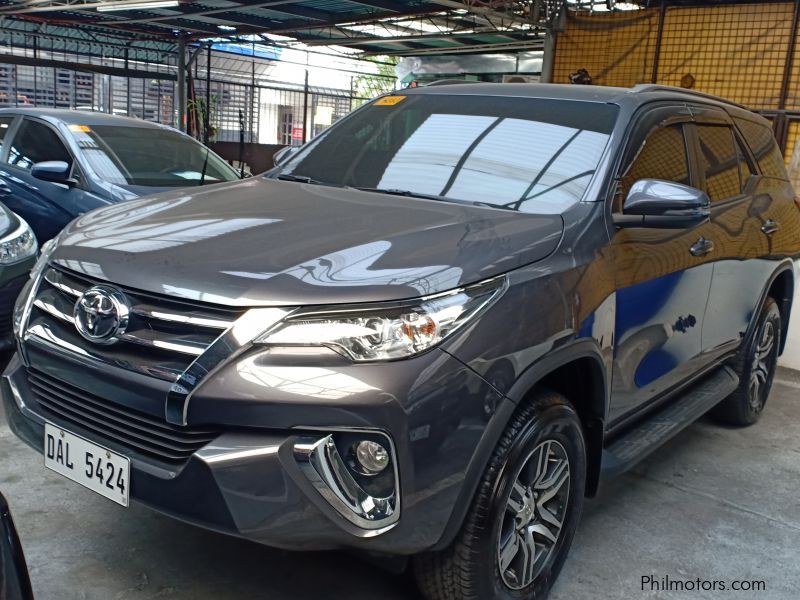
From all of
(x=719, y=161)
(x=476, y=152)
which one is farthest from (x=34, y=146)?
(x=719, y=161)

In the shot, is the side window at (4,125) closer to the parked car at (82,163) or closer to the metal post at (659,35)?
the parked car at (82,163)

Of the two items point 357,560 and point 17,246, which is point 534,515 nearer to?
point 357,560

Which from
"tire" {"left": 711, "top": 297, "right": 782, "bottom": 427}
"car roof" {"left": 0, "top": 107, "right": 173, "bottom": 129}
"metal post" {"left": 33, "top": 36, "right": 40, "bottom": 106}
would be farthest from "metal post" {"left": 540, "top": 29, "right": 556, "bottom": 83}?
"metal post" {"left": 33, "top": 36, "right": 40, "bottom": 106}

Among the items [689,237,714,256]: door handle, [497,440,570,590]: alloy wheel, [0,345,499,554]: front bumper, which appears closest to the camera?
[0,345,499,554]: front bumper

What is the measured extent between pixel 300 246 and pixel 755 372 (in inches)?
127

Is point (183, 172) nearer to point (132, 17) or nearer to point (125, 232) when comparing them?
point (125, 232)

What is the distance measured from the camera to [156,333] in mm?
2182

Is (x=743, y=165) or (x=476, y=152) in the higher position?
(x=476, y=152)

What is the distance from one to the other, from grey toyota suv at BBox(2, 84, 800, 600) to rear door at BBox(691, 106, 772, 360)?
0.94 ft

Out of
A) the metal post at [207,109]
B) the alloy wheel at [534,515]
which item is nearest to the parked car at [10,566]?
the alloy wheel at [534,515]

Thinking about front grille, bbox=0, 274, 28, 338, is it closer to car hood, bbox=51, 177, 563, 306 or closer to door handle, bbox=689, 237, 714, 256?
car hood, bbox=51, 177, 563, 306

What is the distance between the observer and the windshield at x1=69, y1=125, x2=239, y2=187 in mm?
6312

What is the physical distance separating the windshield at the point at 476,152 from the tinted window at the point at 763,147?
154cm

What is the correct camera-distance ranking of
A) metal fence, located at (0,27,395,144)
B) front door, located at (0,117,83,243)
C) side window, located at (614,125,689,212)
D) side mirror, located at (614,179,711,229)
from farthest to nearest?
metal fence, located at (0,27,395,144) → front door, located at (0,117,83,243) → side window, located at (614,125,689,212) → side mirror, located at (614,179,711,229)
